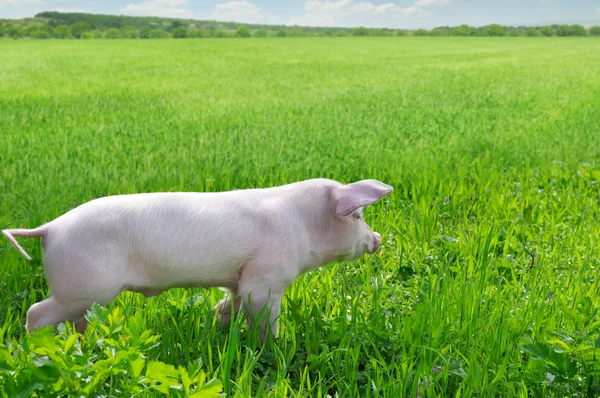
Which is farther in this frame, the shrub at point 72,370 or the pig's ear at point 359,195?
the pig's ear at point 359,195

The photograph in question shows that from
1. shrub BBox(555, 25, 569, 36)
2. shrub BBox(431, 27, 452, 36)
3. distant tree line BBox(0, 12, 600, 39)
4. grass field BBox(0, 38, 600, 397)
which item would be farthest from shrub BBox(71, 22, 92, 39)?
grass field BBox(0, 38, 600, 397)

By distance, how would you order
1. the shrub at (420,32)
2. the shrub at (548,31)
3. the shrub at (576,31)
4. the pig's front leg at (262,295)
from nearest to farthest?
1. the pig's front leg at (262,295)
2. the shrub at (420,32)
3. the shrub at (548,31)
4. the shrub at (576,31)

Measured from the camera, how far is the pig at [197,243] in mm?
2430

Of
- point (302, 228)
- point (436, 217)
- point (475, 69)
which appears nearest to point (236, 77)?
point (475, 69)

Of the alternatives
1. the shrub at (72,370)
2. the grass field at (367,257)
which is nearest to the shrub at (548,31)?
the grass field at (367,257)

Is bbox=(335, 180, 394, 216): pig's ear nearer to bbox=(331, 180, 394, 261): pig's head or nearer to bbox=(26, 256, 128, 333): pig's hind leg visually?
bbox=(331, 180, 394, 261): pig's head

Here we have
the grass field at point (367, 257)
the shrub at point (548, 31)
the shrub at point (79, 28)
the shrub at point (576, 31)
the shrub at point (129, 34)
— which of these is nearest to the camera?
the grass field at point (367, 257)

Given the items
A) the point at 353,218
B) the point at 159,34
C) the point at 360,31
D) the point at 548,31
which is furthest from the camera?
the point at 548,31

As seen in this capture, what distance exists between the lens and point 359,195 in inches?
105

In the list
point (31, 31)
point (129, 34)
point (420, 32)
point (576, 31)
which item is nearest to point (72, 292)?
point (31, 31)

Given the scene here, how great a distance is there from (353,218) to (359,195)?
256 millimetres

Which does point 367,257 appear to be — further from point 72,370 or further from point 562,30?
point 562,30

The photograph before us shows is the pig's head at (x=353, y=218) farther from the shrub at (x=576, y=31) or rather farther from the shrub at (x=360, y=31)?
the shrub at (x=576, y=31)

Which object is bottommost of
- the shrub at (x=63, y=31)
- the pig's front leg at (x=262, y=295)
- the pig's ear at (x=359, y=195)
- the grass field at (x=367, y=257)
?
the shrub at (x=63, y=31)
